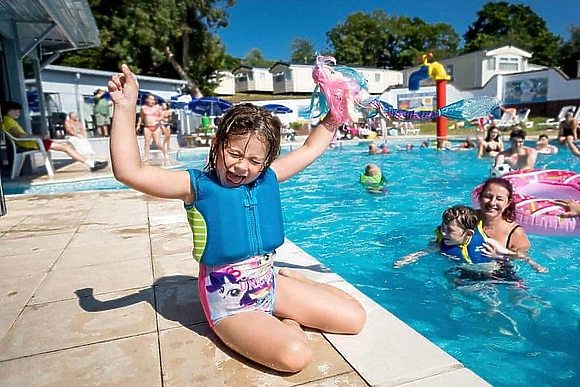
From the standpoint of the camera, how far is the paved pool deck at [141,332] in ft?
6.07

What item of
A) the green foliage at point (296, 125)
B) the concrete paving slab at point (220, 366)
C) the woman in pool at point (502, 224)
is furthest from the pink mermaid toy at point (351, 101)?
the green foliage at point (296, 125)

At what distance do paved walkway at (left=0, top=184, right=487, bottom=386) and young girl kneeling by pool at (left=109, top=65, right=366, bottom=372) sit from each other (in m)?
0.11

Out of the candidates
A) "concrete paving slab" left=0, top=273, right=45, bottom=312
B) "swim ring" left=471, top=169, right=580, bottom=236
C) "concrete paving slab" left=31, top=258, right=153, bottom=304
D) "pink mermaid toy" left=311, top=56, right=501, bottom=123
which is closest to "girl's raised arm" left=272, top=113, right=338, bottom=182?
"pink mermaid toy" left=311, top=56, right=501, bottom=123

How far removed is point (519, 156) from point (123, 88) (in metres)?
7.83

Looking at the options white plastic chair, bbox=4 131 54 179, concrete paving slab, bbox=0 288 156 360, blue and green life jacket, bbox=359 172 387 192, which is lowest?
blue and green life jacket, bbox=359 172 387 192

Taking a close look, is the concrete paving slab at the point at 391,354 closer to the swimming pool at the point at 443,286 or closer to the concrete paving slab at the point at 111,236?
the swimming pool at the point at 443,286

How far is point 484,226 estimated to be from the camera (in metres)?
3.85

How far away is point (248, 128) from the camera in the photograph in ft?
6.43

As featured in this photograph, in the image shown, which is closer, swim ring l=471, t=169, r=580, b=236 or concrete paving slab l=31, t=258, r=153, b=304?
concrete paving slab l=31, t=258, r=153, b=304

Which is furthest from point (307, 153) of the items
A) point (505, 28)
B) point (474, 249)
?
point (505, 28)

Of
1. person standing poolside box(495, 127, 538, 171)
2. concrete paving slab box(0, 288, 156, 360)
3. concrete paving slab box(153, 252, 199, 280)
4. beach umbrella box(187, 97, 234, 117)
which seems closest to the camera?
concrete paving slab box(0, 288, 156, 360)

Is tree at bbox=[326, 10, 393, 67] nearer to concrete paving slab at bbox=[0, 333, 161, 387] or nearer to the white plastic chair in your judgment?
the white plastic chair

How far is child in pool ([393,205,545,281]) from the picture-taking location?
144 inches

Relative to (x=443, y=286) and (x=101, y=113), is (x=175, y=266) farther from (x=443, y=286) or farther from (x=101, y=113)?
(x=101, y=113)
